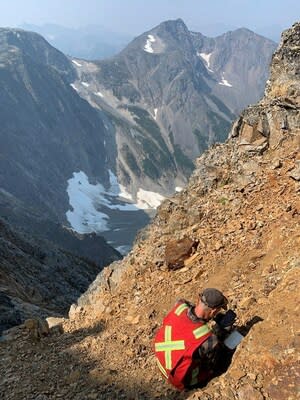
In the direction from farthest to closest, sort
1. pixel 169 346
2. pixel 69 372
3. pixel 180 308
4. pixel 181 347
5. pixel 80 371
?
pixel 69 372 → pixel 80 371 → pixel 180 308 → pixel 169 346 → pixel 181 347

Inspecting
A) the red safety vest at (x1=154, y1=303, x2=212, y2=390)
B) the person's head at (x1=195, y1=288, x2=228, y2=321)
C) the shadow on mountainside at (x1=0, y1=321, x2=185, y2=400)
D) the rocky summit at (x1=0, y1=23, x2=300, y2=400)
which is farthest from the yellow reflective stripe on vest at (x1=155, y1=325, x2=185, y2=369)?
the shadow on mountainside at (x1=0, y1=321, x2=185, y2=400)

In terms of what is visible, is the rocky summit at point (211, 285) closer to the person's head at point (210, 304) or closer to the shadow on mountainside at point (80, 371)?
the shadow on mountainside at point (80, 371)

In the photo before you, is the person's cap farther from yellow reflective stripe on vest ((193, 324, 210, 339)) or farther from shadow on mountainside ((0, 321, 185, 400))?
shadow on mountainside ((0, 321, 185, 400))

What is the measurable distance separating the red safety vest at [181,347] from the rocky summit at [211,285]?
1.23ft

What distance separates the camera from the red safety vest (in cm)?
938

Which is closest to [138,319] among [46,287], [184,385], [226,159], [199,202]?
[184,385]

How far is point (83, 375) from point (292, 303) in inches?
250

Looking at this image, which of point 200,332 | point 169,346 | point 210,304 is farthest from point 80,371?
point 210,304

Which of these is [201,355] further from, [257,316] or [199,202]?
[199,202]

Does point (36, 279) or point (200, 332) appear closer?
point (200, 332)

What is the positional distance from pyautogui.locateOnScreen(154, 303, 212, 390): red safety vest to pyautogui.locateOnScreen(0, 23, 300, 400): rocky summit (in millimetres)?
374

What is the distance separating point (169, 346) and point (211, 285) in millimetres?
4297

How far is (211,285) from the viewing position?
13.7 meters

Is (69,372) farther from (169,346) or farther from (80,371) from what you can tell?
(169,346)
